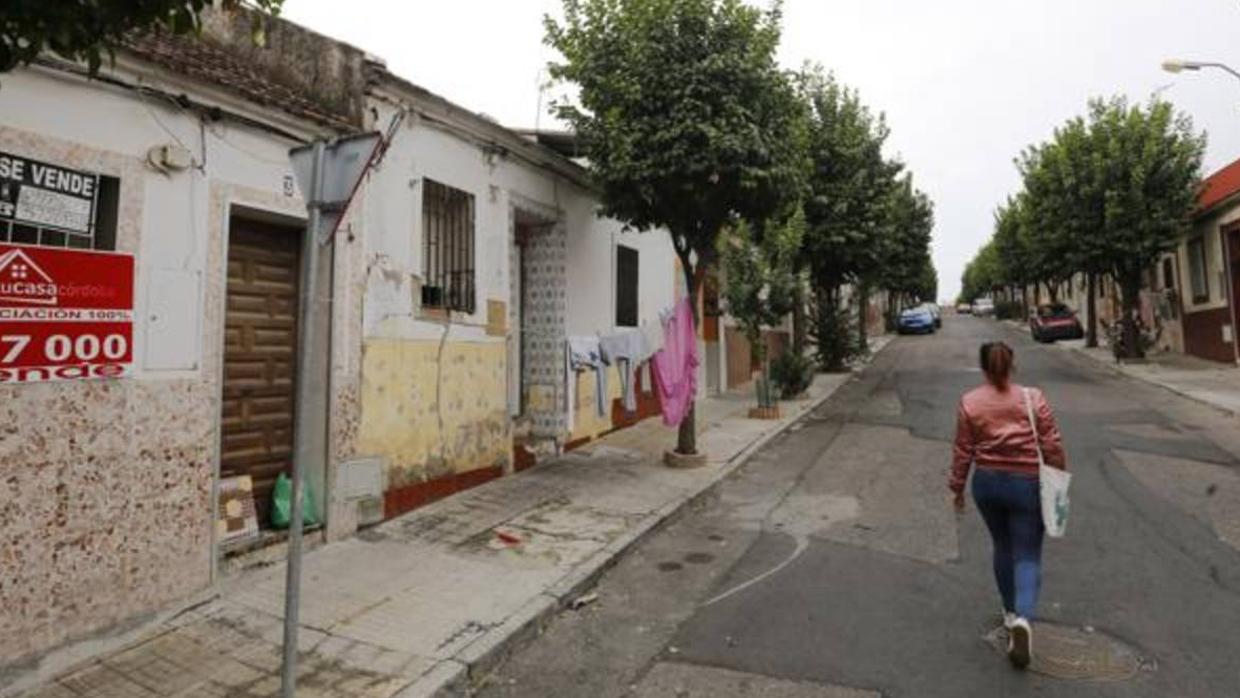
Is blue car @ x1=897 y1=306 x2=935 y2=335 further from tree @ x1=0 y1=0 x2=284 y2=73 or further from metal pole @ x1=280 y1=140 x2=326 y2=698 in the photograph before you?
tree @ x1=0 y1=0 x2=284 y2=73

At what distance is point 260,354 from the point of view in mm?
6590

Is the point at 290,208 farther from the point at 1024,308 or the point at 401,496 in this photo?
the point at 1024,308

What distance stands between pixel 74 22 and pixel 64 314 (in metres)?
2.41

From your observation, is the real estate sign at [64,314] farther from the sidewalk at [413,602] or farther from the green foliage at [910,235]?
the green foliage at [910,235]

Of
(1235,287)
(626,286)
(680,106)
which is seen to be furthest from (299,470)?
(1235,287)

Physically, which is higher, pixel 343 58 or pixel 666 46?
pixel 666 46

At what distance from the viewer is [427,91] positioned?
312 inches

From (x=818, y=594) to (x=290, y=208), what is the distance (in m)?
4.85

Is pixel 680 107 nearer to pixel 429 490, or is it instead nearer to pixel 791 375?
pixel 429 490

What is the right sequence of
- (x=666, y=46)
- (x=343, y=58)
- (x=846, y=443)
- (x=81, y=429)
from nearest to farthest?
(x=81, y=429) < (x=343, y=58) < (x=666, y=46) < (x=846, y=443)

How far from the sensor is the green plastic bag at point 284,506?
6574mm

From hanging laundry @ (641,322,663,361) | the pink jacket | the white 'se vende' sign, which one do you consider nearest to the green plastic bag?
the white 'se vende' sign

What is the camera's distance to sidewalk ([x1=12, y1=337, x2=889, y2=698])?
4508 mm

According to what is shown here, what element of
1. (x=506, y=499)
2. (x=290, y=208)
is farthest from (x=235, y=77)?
(x=506, y=499)
